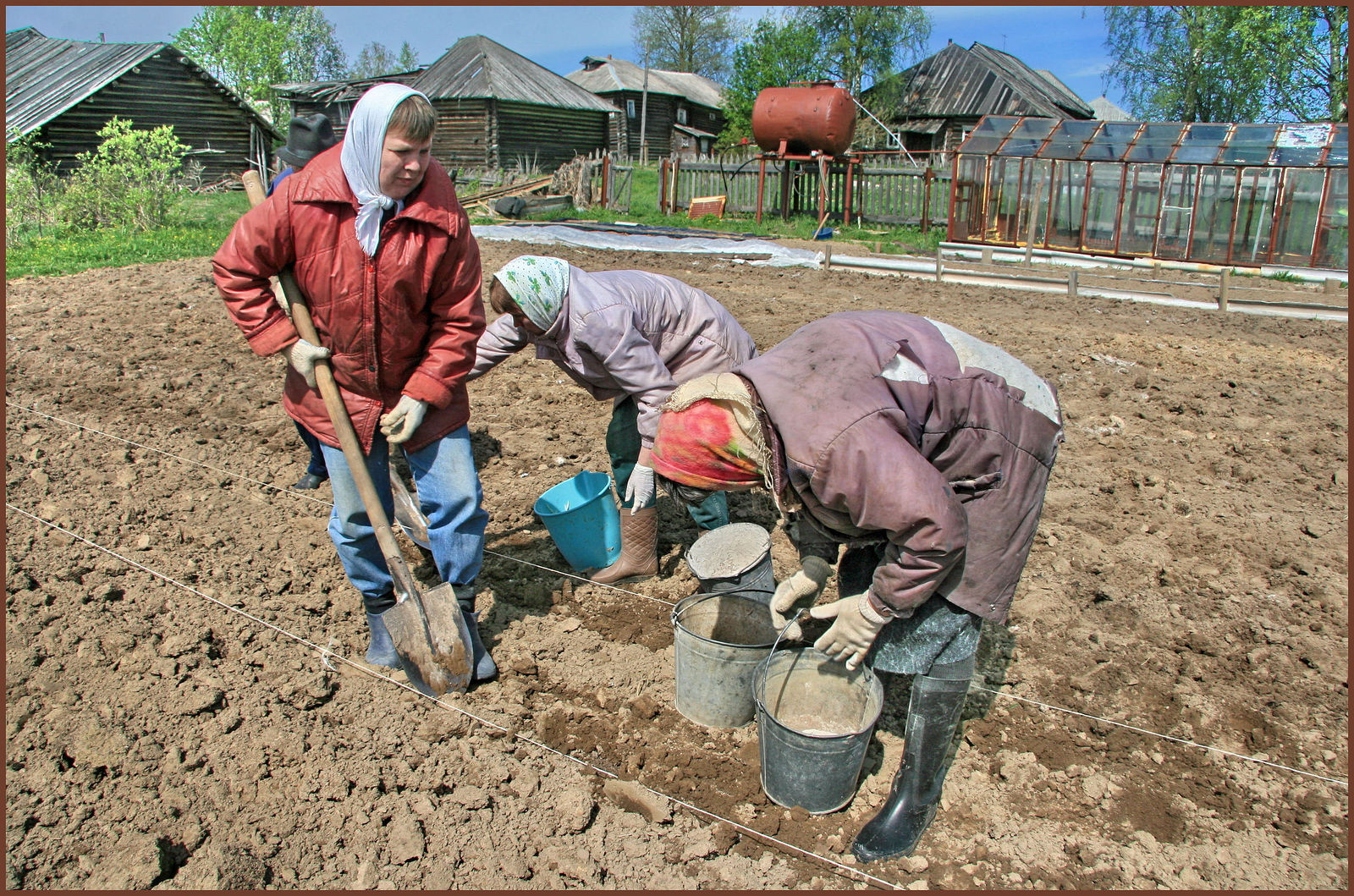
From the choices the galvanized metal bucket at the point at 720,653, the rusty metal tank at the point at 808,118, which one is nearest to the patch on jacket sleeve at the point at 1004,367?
the galvanized metal bucket at the point at 720,653

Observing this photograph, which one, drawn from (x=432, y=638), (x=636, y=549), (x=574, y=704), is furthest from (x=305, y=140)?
(x=574, y=704)

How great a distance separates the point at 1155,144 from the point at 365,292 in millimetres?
14940

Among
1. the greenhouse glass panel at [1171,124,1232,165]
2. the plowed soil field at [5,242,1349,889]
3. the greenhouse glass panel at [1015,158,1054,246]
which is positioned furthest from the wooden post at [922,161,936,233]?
the plowed soil field at [5,242,1349,889]

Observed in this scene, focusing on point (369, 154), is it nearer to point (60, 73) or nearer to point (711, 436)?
point (711, 436)

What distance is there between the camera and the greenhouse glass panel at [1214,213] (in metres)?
13.4

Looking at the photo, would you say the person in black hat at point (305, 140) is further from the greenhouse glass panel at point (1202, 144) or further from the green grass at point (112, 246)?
the greenhouse glass panel at point (1202, 144)

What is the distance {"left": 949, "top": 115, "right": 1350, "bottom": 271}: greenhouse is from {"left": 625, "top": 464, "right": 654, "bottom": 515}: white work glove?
484 inches

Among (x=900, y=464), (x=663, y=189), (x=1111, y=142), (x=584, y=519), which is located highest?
(x=1111, y=142)

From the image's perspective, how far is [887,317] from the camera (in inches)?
88.0

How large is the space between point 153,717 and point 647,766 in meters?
1.55

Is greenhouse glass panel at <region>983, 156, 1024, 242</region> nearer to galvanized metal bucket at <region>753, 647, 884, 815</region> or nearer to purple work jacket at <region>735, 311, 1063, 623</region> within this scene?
galvanized metal bucket at <region>753, 647, 884, 815</region>

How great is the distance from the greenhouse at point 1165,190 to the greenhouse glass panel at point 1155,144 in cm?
2

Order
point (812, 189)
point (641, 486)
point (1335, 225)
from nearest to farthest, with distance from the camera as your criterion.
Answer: point (641, 486) → point (1335, 225) → point (812, 189)

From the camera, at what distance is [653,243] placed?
13.7 metres
